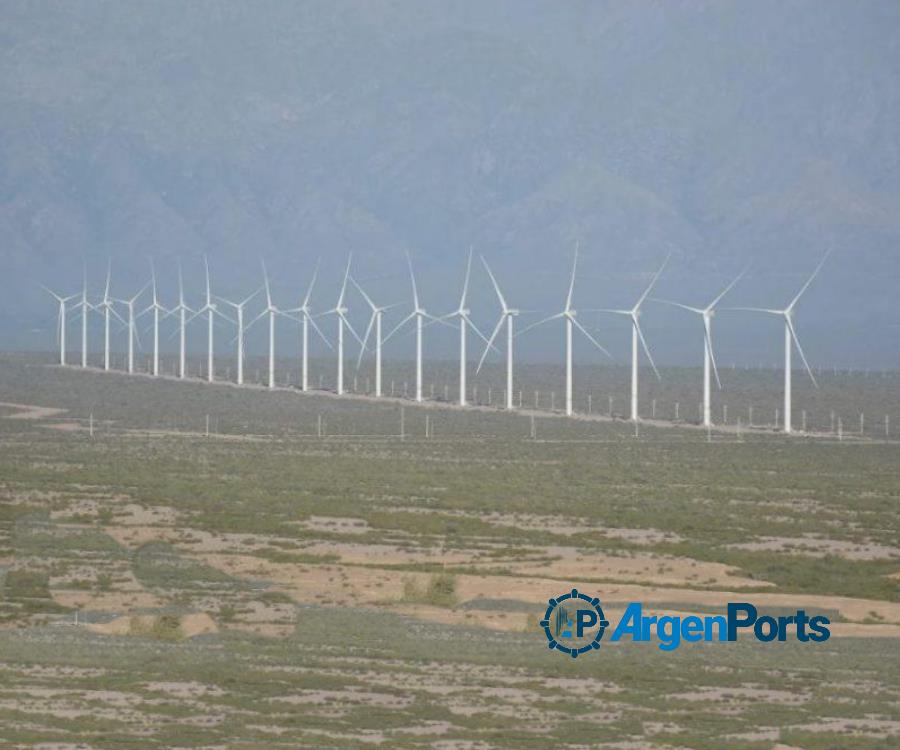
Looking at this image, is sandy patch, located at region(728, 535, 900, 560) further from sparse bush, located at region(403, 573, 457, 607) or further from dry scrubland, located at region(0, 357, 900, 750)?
sparse bush, located at region(403, 573, 457, 607)

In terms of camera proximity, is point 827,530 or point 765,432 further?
point 765,432

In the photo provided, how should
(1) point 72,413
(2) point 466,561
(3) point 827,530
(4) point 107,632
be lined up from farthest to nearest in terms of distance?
1. (1) point 72,413
2. (3) point 827,530
3. (2) point 466,561
4. (4) point 107,632

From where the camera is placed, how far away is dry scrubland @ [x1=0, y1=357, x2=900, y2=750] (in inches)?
1572

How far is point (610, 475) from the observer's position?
92.4 meters

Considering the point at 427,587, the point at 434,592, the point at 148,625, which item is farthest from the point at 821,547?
the point at 148,625

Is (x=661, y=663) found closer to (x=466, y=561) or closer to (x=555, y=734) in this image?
(x=555, y=734)

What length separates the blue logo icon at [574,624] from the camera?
4734 centimetres

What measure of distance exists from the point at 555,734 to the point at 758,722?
3298mm

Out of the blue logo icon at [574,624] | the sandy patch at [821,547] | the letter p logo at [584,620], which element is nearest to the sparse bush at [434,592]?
the blue logo icon at [574,624]

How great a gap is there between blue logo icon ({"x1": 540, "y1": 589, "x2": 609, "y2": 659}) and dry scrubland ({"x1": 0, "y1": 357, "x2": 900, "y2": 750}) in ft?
1.52

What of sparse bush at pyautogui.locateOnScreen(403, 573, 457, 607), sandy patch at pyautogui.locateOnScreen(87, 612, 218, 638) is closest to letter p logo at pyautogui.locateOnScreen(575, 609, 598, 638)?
sparse bush at pyautogui.locateOnScreen(403, 573, 457, 607)

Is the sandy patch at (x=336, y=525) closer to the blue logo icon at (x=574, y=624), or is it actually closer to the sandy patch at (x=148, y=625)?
the blue logo icon at (x=574, y=624)

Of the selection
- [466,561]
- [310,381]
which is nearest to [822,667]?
[466,561]

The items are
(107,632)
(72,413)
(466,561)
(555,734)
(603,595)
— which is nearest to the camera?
(555,734)
